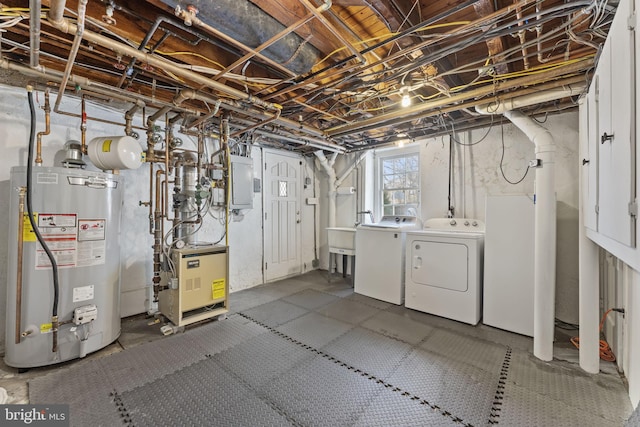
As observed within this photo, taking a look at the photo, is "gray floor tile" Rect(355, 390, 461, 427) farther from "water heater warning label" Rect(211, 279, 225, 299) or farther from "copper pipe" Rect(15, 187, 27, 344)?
"copper pipe" Rect(15, 187, 27, 344)

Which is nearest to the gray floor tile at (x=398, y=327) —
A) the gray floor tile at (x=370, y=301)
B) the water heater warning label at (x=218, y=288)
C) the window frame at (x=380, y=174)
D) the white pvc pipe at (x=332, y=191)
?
the gray floor tile at (x=370, y=301)

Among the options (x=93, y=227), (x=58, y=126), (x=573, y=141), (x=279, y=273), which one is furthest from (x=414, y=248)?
(x=58, y=126)

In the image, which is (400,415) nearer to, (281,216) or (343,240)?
(343,240)

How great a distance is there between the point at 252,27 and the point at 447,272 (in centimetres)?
301

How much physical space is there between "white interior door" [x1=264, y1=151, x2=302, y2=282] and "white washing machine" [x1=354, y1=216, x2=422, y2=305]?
1.44 m

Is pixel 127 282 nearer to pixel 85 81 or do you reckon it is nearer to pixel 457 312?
pixel 85 81

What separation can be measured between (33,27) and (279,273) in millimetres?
3951

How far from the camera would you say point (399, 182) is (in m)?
4.53

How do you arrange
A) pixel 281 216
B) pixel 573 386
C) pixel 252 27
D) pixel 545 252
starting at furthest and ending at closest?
pixel 281 216, pixel 545 252, pixel 573 386, pixel 252 27

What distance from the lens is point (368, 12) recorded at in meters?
1.67

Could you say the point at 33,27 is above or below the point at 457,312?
above

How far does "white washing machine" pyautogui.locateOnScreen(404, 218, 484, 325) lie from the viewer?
114 inches

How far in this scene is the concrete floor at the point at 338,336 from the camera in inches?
77.8

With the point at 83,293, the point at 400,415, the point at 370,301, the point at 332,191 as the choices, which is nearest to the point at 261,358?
the point at 400,415
